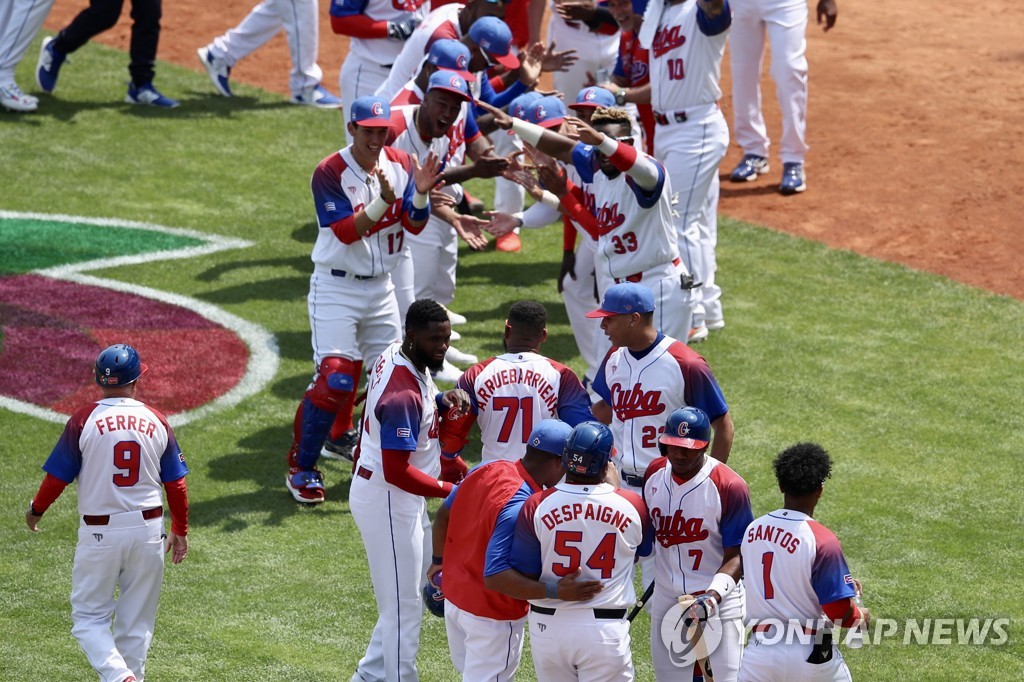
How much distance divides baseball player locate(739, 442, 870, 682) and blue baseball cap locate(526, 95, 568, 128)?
4.08 metres

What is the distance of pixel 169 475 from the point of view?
6141mm

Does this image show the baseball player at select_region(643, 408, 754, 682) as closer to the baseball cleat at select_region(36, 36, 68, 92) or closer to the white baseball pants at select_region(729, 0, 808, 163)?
the white baseball pants at select_region(729, 0, 808, 163)

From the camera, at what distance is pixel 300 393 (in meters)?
9.44

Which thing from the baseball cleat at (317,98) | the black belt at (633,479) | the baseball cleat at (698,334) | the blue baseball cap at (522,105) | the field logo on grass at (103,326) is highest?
the blue baseball cap at (522,105)

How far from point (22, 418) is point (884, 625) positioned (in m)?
5.34

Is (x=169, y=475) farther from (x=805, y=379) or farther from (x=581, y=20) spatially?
(x=581, y=20)

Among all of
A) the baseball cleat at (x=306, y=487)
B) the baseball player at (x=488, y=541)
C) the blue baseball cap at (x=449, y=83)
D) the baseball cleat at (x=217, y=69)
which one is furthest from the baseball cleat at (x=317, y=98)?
the baseball player at (x=488, y=541)

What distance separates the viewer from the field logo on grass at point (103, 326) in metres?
9.36

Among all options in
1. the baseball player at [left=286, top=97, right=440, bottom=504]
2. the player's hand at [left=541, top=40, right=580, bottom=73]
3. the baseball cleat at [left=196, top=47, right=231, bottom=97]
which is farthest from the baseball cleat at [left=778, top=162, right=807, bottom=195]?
the baseball cleat at [left=196, top=47, right=231, bottom=97]

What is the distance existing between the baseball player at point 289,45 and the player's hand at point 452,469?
26.8ft

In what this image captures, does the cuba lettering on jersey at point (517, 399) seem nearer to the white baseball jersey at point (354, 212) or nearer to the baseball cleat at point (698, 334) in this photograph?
the white baseball jersey at point (354, 212)

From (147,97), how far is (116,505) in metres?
Answer: 9.25

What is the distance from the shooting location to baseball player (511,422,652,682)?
5.05m

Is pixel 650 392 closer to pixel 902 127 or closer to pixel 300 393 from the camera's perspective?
pixel 300 393
